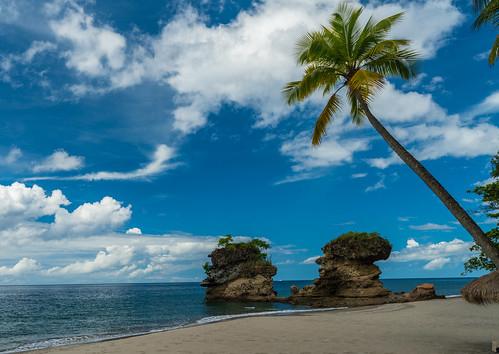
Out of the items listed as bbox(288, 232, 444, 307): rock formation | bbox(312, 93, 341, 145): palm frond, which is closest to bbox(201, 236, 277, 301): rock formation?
bbox(288, 232, 444, 307): rock formation

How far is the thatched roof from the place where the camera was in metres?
11.3

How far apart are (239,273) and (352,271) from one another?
917 inches

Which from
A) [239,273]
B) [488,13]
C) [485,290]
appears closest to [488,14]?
[488,13]

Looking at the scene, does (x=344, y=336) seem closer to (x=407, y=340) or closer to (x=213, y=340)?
(x=407, y=340)

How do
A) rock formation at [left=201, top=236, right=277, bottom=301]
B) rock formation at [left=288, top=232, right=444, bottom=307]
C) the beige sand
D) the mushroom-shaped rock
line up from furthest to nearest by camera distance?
rock formation at [left=201, top=236, right=277, bottom=301]
the mushroom-shaped rock
rock formation at [left=288, top=232, right=444, bottom=307]
the beige sand

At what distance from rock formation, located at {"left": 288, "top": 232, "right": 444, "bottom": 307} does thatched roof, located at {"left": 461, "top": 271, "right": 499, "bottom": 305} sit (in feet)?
111

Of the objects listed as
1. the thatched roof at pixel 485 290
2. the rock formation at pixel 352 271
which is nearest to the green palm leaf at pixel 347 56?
the thatched roof at pixel 485 290

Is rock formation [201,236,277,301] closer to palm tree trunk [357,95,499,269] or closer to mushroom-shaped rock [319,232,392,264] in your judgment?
mushroom-shaped rock [319,232,392,264]

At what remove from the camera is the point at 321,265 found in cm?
5156

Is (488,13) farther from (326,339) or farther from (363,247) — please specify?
(363,247)

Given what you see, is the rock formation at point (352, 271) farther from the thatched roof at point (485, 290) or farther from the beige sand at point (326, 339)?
the thatched roof at point (485, 290)

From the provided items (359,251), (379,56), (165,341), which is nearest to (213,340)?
(165,341)

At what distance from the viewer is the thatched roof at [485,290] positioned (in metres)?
11.3

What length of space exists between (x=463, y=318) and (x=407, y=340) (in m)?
10.8
